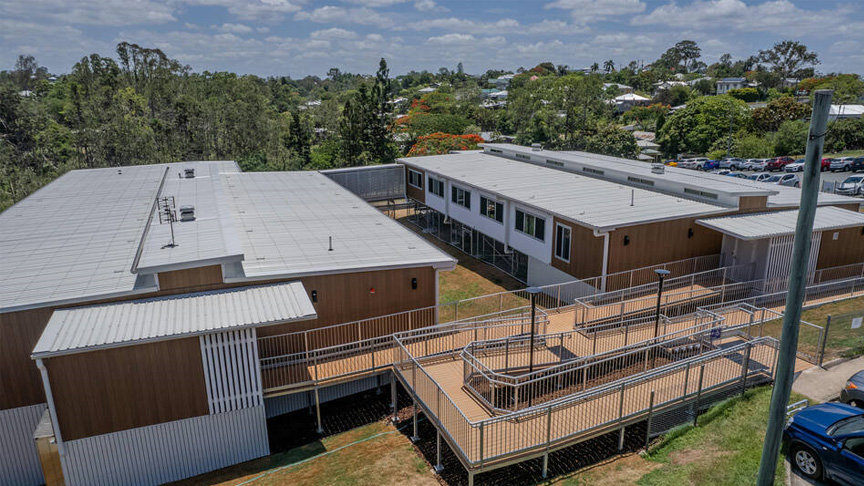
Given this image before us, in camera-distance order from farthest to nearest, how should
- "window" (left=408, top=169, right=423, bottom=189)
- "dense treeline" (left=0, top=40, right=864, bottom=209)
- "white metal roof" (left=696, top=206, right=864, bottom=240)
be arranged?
"dense treeline" (left=0, top=40, right=864, bottom=209) < "window" (left=408, top=169, right=423, bottom=189) < "white metal roof" (left=696, top=206, right=864, bottom=240)

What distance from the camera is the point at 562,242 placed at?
67.4 ft

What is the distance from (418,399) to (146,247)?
8473mm

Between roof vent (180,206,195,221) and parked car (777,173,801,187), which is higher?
roof vent (180,206,195,221)

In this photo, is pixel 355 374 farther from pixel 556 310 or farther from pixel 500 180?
pixel 500 180

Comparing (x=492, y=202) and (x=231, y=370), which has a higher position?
(x=492, y=202)

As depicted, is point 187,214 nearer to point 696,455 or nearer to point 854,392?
point 696,455

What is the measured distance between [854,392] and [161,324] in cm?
1528

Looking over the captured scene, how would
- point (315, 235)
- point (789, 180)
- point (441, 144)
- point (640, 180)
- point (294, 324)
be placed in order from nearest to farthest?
point (294, 324), point (315, 235), point (640, 180), point (789, 180), point (441, 144)

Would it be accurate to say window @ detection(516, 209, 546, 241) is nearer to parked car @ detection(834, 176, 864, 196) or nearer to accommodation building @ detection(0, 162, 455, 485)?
accommodation building @ detection(0, 162, 455, 485)

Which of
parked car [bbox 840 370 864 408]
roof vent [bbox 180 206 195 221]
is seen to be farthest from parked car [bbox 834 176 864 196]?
roof vent [bbox 180 206 195 221]

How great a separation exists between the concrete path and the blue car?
219 cm

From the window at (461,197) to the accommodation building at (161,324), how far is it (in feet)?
34.1

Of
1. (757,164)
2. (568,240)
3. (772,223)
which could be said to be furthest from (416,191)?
(757,164)

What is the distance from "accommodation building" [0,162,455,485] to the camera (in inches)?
448
